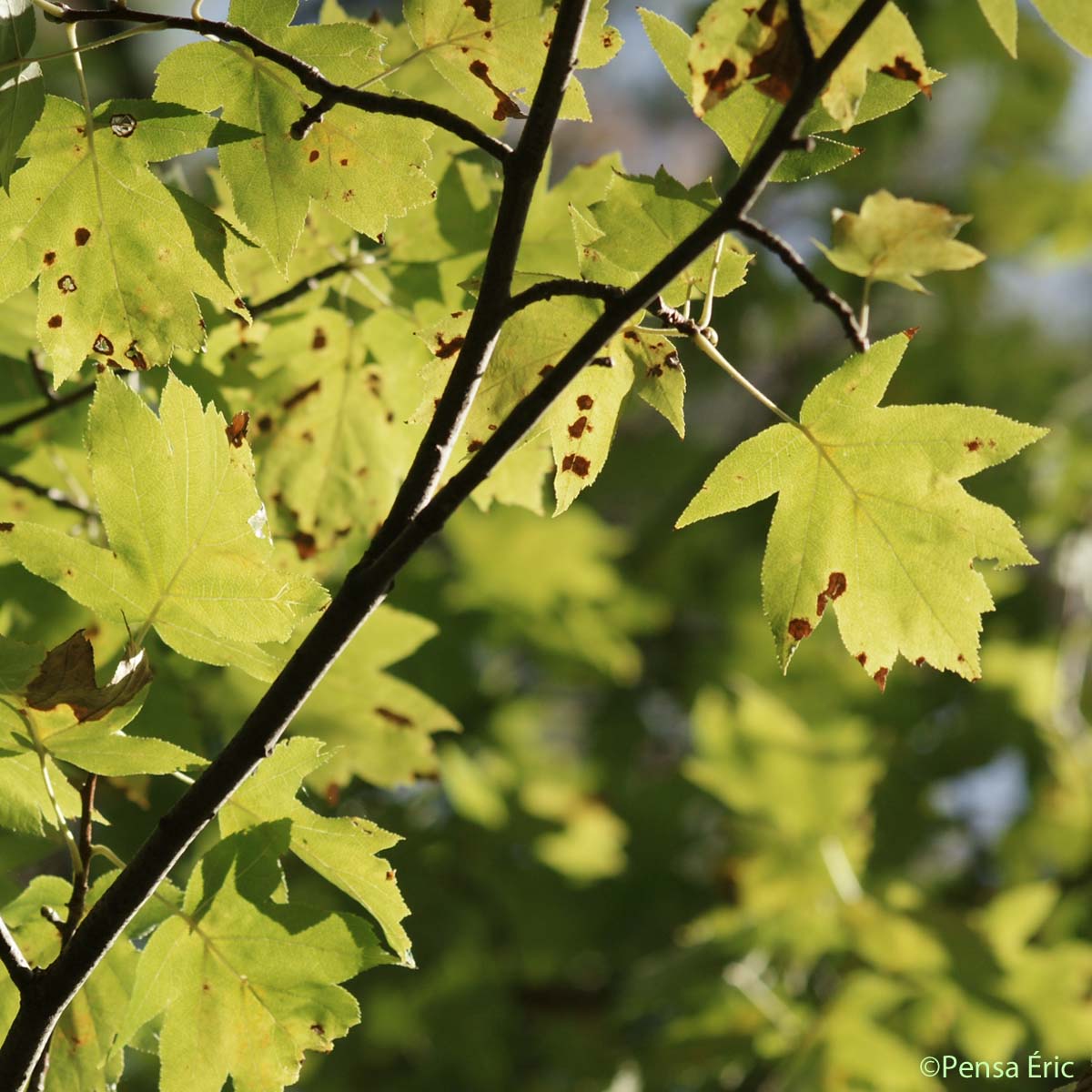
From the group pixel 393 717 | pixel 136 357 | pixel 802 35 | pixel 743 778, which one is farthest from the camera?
pixel 743 778

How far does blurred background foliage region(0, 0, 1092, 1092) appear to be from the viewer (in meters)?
1.80

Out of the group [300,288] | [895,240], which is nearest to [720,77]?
[895,240]

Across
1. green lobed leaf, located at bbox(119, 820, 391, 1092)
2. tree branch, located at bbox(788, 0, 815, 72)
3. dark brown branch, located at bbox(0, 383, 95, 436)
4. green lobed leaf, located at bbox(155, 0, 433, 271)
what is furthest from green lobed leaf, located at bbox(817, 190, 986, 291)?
dark brown branch, located at bbox(0, 383, 95, 436)

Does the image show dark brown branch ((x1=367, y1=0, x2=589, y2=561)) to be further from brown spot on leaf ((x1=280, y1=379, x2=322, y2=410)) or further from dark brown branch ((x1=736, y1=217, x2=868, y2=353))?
brown spot on leaf ((x1=280, y1=379, x2=322, y2=410))

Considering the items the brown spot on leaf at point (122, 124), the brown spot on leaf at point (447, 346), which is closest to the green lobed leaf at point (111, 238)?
the brown spot on leaf at point (122, 124)

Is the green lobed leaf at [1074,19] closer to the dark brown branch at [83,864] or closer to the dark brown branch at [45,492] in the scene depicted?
the dark brown branch at [83,864]

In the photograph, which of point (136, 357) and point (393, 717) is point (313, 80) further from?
point (393, 717)

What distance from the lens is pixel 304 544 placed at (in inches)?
39.8

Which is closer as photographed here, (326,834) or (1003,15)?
(1003,15)

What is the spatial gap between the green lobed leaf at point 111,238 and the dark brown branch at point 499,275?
0.21 m

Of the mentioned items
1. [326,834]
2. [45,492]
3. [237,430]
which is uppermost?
[237,430]

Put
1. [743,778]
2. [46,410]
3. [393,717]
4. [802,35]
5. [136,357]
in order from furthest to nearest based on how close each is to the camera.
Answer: [743,778]
[393,717]
[46,410]
[136,357]
[802,35]

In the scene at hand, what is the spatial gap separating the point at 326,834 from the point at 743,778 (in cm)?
143

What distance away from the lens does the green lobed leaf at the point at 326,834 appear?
2.24ft
